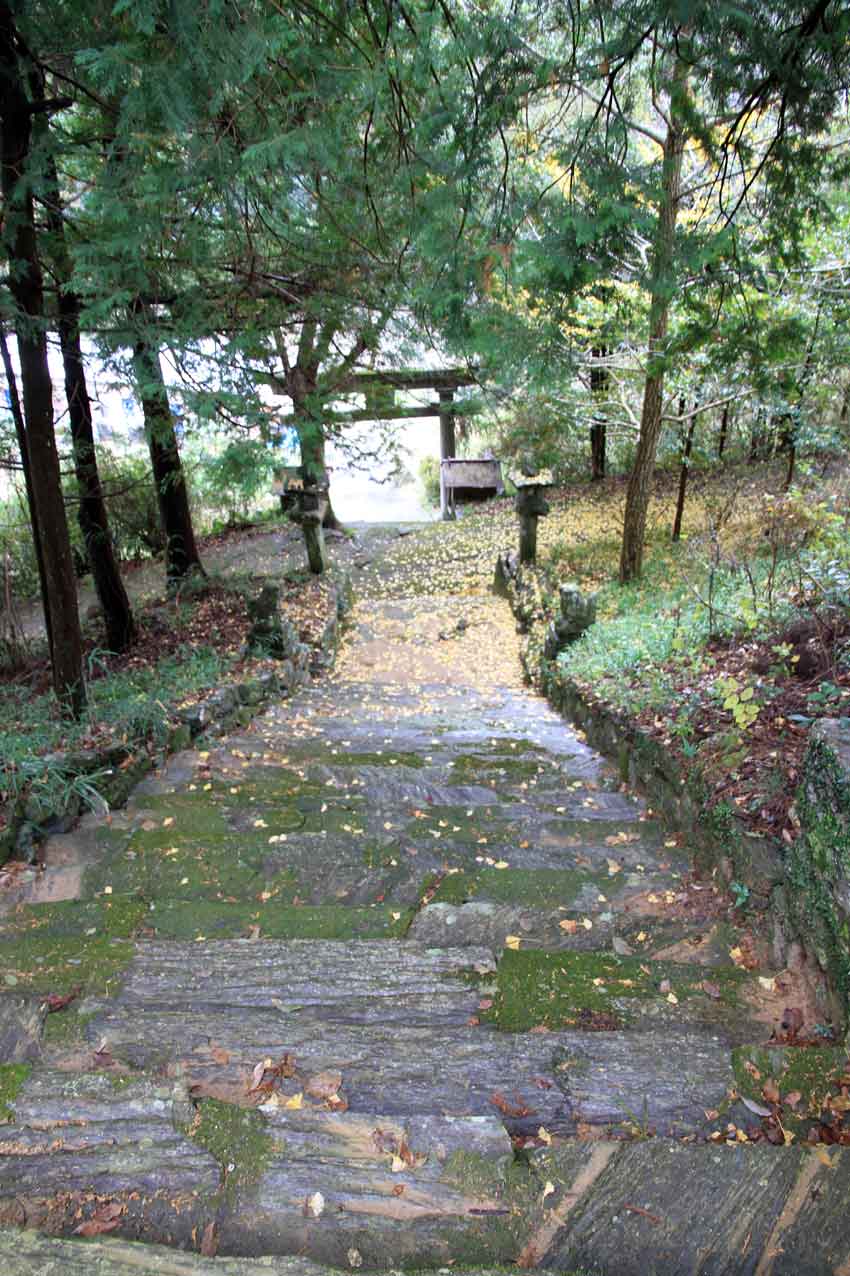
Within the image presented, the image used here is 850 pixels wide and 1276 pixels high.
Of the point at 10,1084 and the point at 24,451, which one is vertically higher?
the point at 24,451

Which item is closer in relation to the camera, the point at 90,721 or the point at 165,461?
the point at 90,721

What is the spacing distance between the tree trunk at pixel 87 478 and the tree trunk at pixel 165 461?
1.84 feet

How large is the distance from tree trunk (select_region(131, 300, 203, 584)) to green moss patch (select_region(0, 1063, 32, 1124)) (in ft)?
12.9

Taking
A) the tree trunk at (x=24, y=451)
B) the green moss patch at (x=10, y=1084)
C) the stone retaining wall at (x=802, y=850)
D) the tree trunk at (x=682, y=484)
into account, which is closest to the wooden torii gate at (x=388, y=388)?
the tree trunk at (x=24, y=451)

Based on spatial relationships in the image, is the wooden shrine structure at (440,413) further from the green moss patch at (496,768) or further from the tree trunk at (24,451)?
the green moss patch at (496,768)

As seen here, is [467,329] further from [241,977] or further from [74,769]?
[241,977]

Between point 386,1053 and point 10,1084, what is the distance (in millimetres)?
851

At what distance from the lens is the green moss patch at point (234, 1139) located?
1381 millimetres

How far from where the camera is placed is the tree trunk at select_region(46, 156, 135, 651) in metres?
5.23

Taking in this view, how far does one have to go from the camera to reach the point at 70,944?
223 cm

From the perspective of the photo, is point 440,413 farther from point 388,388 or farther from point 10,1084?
point 10,1084

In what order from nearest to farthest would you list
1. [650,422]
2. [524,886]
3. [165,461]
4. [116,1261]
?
[116,1261], [524,886], [650,422], [165,461]

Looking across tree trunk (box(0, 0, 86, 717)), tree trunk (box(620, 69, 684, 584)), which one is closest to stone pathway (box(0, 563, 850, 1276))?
tree trunk (box(0, 0, 86, 717))

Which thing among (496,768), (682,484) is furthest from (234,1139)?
(682,484)
